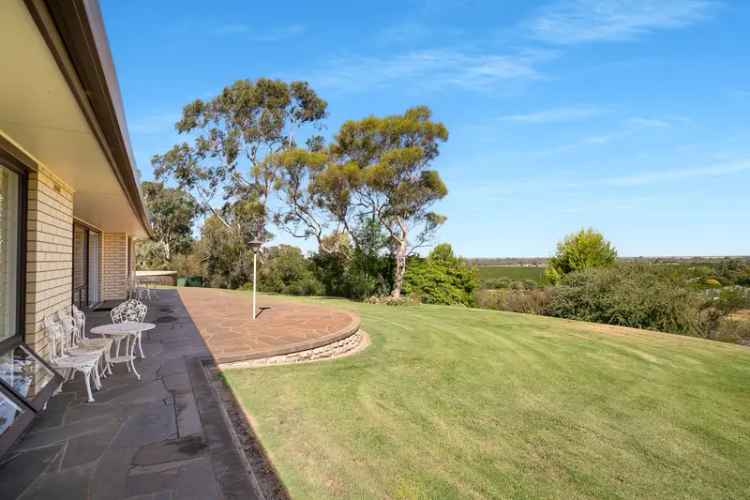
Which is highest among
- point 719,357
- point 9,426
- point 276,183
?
point 276,183

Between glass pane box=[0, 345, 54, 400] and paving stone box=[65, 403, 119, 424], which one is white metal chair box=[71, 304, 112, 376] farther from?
paving stone box=[65, 403, 119, 424]

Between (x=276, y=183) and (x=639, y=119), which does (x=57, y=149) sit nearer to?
(x=639, y=119)

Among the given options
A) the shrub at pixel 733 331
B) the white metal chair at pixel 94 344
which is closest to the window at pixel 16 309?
the white metal chair at pixel 94 344

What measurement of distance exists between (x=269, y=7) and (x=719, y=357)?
44.4ft

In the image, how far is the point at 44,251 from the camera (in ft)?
13.9

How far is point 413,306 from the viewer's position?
15.7 m

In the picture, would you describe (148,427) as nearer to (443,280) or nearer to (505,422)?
(505,422)

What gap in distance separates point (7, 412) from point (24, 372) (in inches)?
37.6

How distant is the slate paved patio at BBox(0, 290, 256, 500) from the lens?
242 cm

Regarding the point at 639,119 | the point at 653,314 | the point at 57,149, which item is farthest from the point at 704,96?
the point at 57,149

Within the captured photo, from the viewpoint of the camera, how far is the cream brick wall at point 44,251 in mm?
3986

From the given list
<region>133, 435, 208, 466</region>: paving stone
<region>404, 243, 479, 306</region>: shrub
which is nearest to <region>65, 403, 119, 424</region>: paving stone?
<region>133, 435, 208, 466</region>: paving stone

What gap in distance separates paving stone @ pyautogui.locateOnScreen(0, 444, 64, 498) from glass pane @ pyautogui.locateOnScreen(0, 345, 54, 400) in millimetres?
722

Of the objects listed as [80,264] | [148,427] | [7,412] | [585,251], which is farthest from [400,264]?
[7,412]
